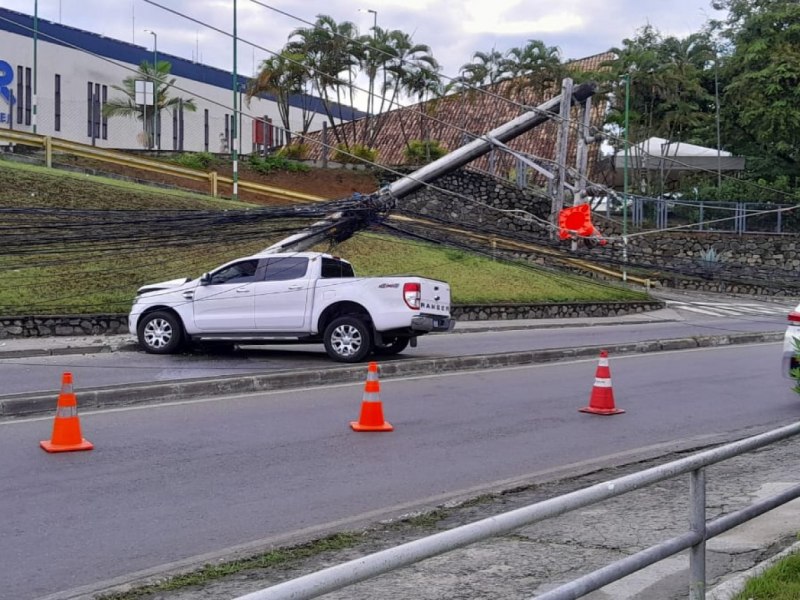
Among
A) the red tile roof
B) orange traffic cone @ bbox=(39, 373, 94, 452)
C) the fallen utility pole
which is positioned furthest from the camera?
the red tile roof

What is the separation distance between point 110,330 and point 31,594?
15921 millimetres

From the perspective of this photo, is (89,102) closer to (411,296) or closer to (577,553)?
(411,296)

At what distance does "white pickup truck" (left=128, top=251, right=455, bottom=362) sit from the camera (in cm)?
1653

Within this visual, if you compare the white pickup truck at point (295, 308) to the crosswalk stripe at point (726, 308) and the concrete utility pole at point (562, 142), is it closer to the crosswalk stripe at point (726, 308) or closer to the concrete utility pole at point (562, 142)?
the concrete utility pole at point (562, 142)

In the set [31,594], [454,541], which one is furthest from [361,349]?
[454,541]

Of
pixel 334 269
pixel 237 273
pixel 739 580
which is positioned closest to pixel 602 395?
pixel 334 269

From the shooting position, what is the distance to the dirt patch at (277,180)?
1335 inches

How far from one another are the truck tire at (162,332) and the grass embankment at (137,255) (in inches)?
48.6

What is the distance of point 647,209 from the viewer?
44.1m

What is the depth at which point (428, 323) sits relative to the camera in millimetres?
16594

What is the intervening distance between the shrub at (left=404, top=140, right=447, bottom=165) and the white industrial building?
3.77 m

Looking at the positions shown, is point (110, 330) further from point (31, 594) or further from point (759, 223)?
point (759, 223)

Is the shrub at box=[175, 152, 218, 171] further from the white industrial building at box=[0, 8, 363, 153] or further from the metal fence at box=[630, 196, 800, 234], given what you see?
the metal fence at box=[630, 196, 800, 234]

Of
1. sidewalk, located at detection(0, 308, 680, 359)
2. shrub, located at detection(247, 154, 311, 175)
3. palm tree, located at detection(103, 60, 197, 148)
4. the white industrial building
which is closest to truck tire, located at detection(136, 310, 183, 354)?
sidewalk, located at detection(0, 308, 680, 359)
